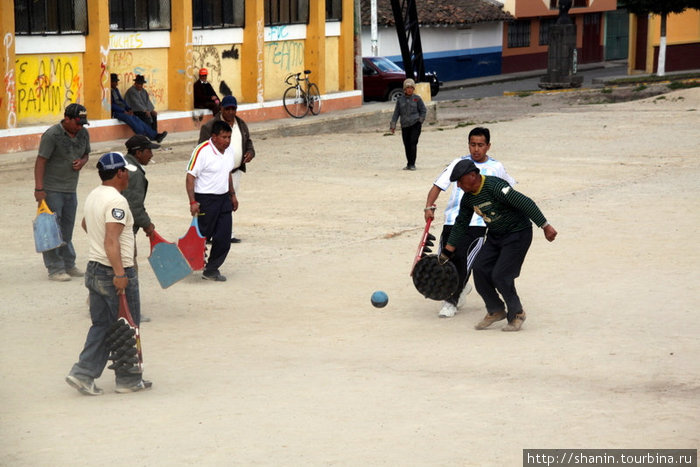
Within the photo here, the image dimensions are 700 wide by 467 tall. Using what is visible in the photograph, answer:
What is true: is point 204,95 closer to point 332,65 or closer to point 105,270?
point 332,65

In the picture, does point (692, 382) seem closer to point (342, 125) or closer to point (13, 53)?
point (13, 53)

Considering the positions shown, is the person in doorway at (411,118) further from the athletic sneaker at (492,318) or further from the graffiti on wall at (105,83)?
the athletic sneaker at (492,318)

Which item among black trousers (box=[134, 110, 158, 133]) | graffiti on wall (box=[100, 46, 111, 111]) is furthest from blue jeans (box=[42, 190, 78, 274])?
black trousers (box=[134, 110, 158, 133])

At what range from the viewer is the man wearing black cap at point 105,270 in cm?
770

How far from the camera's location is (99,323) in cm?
785

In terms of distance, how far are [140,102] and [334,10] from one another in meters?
8.90

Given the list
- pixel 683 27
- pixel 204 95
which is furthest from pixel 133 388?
pixel 683 27

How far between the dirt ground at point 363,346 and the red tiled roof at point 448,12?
29.2 meters

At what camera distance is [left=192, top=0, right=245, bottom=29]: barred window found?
27.0 metres

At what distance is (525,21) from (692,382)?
159 feet

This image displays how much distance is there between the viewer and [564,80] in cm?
4200

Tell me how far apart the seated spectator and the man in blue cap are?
11135mm

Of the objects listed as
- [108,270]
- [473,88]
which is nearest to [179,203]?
[108,270]

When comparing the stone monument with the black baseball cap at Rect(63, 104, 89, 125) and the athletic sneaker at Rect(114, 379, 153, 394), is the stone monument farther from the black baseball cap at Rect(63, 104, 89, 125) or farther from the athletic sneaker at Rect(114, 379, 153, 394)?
the athletic sneaker at Rect(114, 379, 153, 394)
